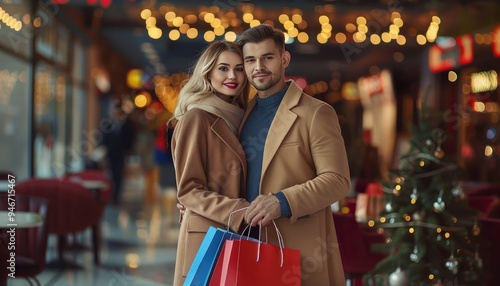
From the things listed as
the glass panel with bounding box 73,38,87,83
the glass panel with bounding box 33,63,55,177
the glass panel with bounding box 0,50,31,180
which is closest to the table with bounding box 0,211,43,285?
the glass panel with bounding box 0,50,31,180

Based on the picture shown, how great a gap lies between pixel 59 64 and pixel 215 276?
33.1 feet

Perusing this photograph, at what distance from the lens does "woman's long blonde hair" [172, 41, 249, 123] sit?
8.06 feet

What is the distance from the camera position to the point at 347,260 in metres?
5.02

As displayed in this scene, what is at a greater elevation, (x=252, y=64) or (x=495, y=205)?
(x=252, y=64)

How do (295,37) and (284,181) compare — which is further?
(295,37)

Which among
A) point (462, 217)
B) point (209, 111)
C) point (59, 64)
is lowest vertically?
point (462, 217)

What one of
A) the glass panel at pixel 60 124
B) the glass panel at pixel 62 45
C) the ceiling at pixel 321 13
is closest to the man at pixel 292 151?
the ceiling at pixel 321 13

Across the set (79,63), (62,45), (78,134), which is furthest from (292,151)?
(78,134)

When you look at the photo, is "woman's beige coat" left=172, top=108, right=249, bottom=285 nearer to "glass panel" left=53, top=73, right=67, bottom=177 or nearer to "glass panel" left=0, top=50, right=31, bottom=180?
"glass panel" left=0, top=50, right=31, bottom=180

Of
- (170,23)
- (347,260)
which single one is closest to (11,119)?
(170,23)

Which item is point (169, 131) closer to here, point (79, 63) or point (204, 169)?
point (204, 169)

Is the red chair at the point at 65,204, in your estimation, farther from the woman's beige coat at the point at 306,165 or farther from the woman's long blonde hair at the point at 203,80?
the woman's beige coat at the point at 306,165

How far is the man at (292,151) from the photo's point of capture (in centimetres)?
236

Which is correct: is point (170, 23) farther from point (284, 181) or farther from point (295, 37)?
point (284, 181)
